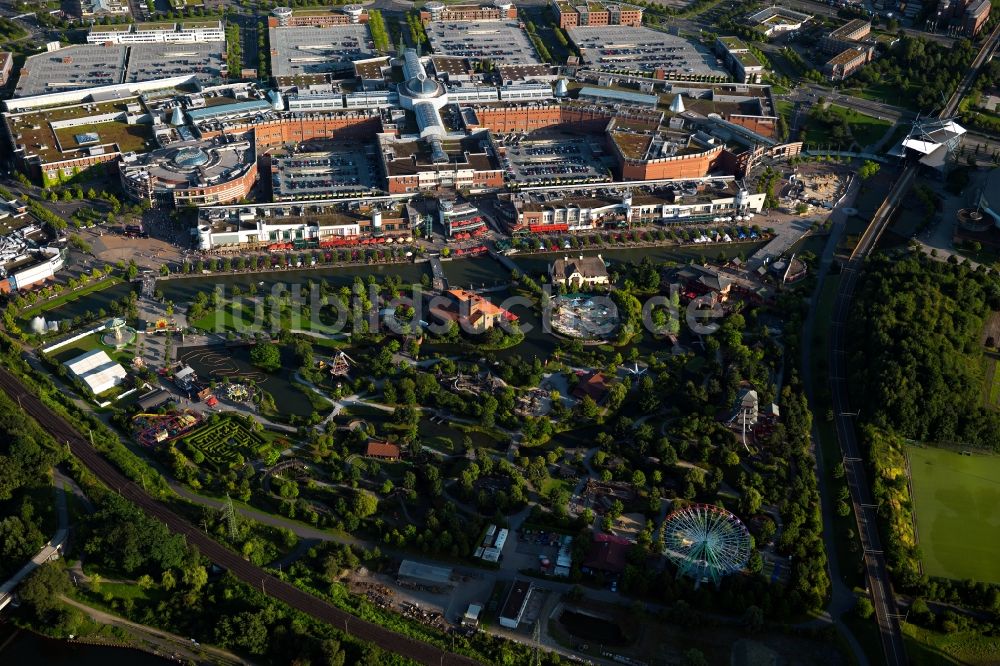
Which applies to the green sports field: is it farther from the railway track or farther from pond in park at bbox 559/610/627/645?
the railway track

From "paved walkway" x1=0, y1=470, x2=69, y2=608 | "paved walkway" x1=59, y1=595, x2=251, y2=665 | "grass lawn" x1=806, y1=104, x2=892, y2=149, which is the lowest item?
"paved walkway" x1=59, y1=595, x2=251, y2=665

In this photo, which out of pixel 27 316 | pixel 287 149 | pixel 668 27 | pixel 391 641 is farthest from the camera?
pixel 668 27

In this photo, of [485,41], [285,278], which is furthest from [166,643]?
[485,41]

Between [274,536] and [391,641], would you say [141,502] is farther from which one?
[391,641]

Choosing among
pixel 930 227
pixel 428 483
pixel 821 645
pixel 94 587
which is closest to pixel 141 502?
pixel 94 587

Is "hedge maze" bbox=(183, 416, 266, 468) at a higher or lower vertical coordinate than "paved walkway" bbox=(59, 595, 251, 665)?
higher

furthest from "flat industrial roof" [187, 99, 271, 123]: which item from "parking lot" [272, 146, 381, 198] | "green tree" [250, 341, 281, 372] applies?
"green tree" [250, 341, 281, 372]

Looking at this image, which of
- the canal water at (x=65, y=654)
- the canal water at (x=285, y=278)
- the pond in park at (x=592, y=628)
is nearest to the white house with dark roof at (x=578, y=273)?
the canal water at (x=285, y=278)
